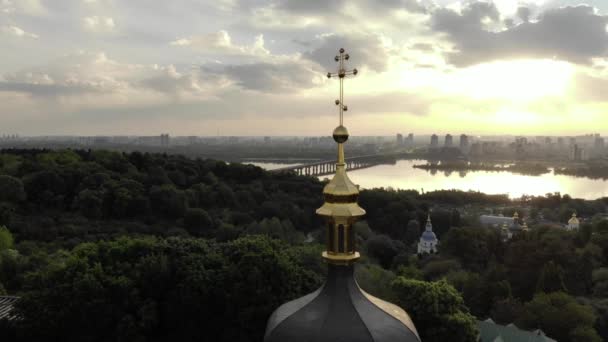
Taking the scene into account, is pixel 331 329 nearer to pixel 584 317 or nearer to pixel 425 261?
pixel 584 317

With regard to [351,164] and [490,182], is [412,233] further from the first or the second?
[351,164]

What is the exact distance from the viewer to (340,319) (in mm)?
5387

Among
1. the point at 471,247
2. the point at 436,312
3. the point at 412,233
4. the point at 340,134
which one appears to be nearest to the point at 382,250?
the point at 471,247

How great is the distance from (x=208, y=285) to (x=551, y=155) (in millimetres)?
140532

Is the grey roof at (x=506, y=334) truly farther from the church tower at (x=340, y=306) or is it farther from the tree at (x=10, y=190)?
the tree at (x=10, y=190)

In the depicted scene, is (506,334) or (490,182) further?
(490,182)

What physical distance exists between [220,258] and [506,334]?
9169 millimetres

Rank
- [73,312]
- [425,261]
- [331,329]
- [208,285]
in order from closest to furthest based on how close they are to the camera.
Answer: [331,329]
[73,312]
[208,285]
[425,261]

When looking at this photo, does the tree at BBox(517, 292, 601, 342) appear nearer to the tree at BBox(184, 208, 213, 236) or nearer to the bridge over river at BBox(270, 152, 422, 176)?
the tree at BBox(184, 208, 213, 236)

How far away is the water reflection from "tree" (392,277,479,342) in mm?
59580

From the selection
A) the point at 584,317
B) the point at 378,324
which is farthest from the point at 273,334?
the point at 584,317

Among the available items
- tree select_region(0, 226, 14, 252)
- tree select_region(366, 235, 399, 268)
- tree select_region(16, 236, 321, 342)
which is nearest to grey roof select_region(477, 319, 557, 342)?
tree select_region(16, 236, 321, 342)

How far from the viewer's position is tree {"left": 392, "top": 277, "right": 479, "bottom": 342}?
1323 cm

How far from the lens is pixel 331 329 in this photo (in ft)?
17.4
